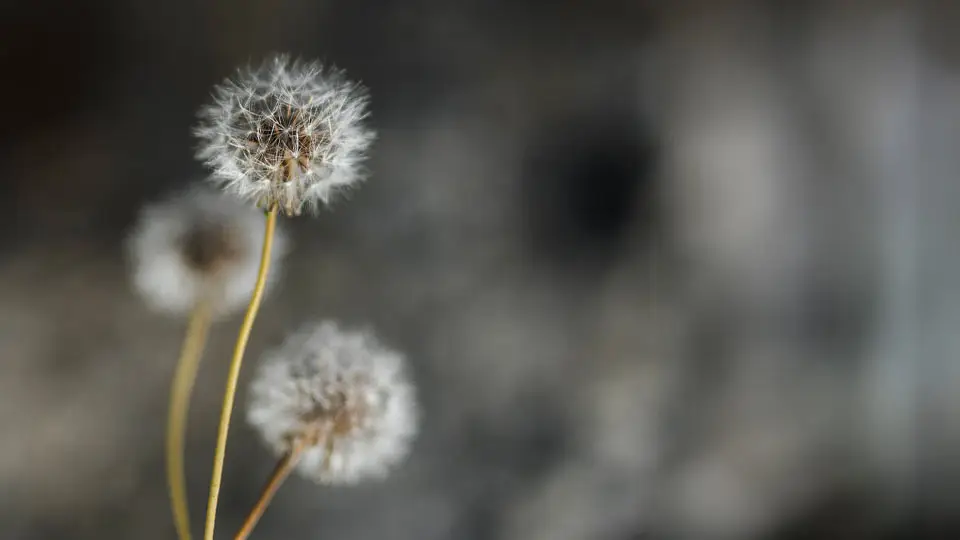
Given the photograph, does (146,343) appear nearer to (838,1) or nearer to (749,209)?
(749,209)

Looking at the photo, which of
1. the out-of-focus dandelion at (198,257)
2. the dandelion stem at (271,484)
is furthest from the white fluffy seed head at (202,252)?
the dandelion stem at (271,484)

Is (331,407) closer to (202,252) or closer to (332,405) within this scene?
(332,405)

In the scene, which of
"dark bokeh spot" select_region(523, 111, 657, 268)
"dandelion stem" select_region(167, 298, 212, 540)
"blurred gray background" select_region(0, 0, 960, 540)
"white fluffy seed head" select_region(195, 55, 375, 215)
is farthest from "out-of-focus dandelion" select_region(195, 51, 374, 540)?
"dark bokeh spot" select_region(523, 111, 657, 268)

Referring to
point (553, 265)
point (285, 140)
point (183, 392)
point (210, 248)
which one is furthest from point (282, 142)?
point (553, 265)

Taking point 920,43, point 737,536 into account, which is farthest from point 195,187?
point 920,43

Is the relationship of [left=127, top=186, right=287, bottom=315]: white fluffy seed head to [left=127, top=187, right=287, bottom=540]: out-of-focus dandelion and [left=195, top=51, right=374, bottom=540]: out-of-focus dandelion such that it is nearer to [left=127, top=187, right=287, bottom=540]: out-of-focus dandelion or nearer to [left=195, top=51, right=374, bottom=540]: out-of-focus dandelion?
[left=127, top=187, right=287, bottom=540]: out-of-focus dandelion

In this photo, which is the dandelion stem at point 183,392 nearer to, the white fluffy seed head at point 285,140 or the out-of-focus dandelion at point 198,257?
the out-of-focus dandelion at point 198,257
